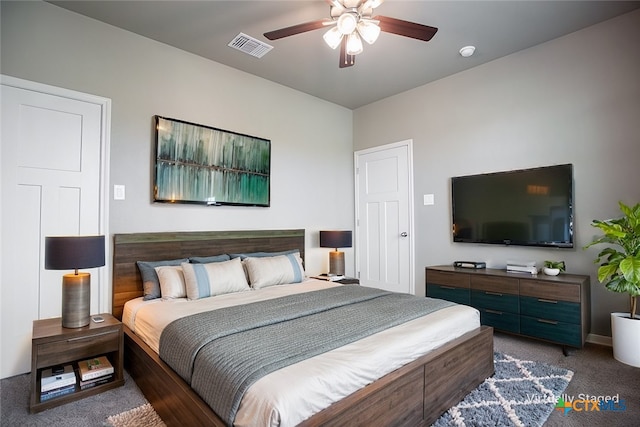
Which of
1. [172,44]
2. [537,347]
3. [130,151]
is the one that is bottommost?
[537,347]

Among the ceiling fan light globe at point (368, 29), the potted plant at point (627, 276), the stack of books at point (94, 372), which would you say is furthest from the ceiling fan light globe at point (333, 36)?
the stack of books at point (94, 372)

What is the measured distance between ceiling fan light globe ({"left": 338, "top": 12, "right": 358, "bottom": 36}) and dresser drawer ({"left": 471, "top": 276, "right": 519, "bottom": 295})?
260 cm

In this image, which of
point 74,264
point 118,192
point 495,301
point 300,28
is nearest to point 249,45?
point 300,28

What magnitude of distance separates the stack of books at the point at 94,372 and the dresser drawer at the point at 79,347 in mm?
108

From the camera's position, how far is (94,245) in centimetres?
220

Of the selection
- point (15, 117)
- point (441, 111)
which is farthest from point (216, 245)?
point (441, 111)

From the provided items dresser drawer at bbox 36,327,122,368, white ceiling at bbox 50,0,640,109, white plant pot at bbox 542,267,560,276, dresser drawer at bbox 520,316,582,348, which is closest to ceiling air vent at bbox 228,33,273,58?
white ceiling at bbox 50,0,640,109

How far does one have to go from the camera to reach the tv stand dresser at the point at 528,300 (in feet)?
8.83

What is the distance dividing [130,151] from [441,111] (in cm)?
353

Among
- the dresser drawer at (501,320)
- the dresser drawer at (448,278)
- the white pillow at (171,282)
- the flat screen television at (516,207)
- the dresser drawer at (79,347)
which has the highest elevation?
the flat screen television at (516,207)

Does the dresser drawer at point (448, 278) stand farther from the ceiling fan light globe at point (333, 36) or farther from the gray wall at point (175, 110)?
the ceiling fan light globe at point (333, 36)

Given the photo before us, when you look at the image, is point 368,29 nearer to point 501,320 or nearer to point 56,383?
point 501,320

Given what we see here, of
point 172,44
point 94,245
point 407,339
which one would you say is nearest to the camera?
point 407,339

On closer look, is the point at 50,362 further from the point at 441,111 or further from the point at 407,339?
the point at 441,111
